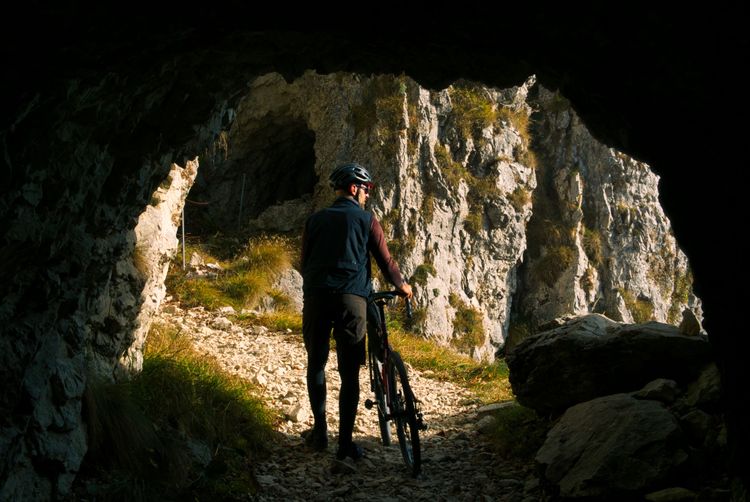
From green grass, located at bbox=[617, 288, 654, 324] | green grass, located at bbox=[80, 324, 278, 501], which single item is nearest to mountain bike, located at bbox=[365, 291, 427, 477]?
green grass, located at bbox=[80, 324, 278, 501]

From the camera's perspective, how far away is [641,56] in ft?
8.45

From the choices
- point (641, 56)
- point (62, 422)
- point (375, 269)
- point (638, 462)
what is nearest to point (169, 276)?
point (375, 269)

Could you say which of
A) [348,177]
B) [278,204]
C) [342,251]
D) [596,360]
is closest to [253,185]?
[278,204]

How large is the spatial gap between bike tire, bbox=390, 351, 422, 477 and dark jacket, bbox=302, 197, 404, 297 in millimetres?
656

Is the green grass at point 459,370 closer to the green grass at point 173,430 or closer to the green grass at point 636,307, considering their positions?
the green grass at point 173,430

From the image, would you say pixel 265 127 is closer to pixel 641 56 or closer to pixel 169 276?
pixel 169 276

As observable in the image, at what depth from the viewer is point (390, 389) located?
17.2ft

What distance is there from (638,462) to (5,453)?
345cm

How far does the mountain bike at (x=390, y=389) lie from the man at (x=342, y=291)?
195mm

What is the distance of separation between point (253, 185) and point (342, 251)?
12.1 meters

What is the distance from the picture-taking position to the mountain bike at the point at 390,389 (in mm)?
4926

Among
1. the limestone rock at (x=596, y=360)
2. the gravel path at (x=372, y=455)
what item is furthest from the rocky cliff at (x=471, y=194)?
the limestone rock at (x=596, y=360)

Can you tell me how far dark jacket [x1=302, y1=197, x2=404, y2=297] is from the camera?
16.7 feet

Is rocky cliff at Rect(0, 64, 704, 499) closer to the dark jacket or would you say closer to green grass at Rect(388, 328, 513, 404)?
the dark jacket
